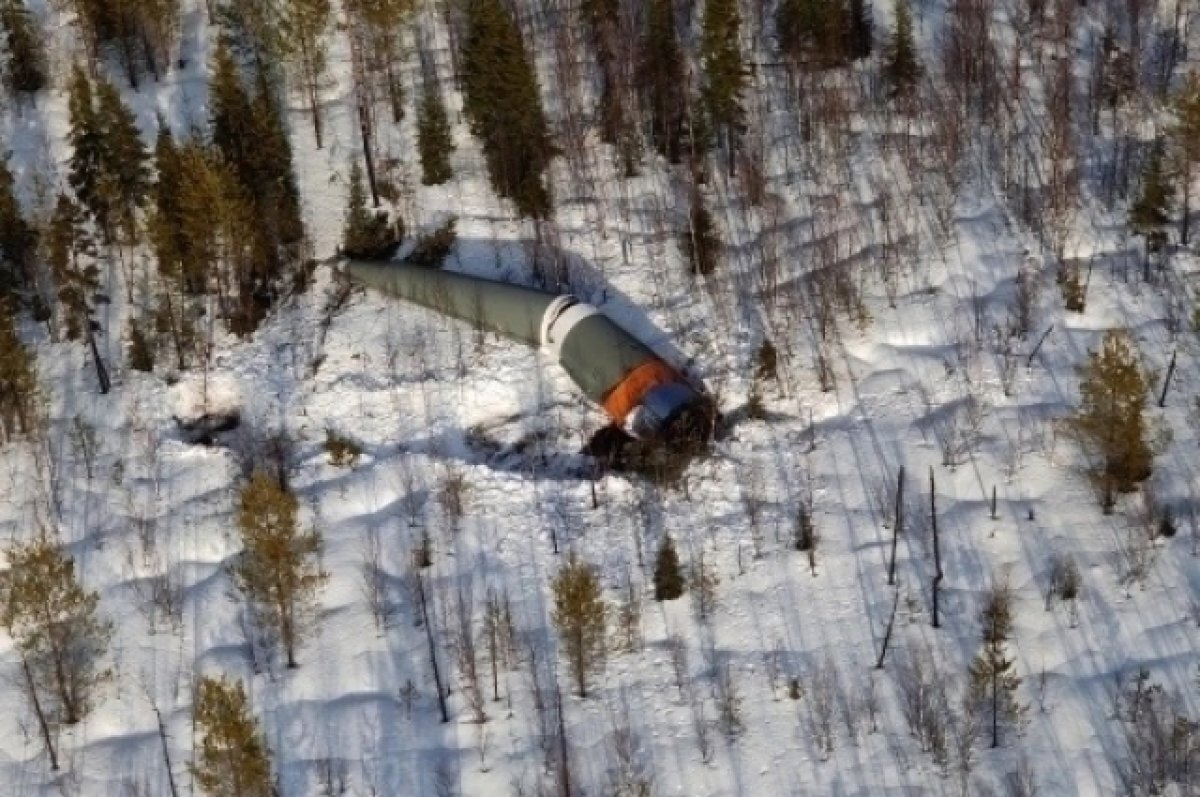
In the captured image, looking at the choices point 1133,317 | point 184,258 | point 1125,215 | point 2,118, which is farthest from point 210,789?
point 2,118

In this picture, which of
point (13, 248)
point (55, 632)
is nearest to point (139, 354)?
point (13, 248)

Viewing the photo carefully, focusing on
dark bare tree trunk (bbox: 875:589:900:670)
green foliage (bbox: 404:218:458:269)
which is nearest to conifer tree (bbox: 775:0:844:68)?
green foliage (bbox: 404:218:458:269)

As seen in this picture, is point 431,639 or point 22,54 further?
point 22,54

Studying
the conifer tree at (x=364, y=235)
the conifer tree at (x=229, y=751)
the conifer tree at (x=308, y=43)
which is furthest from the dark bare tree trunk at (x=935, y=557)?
the conifer tree at (x=308, y=43)

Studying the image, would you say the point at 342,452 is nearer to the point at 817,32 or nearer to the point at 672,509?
the point at 672,509

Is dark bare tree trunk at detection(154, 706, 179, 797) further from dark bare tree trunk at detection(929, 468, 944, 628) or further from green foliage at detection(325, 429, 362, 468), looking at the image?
dark bare tree trunk at detection(929, 468, 944, 628)

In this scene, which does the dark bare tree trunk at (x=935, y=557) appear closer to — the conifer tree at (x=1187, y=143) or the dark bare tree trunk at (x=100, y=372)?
the conifer tree at (x=1187, y=143)
